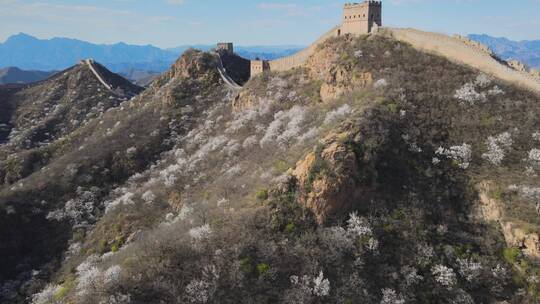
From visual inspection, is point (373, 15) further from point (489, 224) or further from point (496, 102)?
point (489, 224)

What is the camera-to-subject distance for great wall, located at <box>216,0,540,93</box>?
38.2m

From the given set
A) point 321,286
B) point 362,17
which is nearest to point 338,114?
point 321,286

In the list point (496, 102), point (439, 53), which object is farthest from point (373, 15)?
point (496, 102)

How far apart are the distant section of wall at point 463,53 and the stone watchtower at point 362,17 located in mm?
3350

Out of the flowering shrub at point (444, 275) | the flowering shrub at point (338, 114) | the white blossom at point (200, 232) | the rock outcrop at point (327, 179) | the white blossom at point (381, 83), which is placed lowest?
A: the flowering shrub at point (444, 275)

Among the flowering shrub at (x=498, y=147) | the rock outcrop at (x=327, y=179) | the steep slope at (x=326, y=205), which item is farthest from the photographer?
the flowering shrub at (x=498, y=147)

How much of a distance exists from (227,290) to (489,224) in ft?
53.3

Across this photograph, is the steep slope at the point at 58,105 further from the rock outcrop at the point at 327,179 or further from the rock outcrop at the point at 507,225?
the rock outcrop at the point at 507,225

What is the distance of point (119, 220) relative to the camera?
4472 cm

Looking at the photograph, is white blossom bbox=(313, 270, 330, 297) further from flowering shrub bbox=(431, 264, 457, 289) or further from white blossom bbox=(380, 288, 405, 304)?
flowering shrub bbox=(431, 264, 457, 289)

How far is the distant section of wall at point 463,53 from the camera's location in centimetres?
3733

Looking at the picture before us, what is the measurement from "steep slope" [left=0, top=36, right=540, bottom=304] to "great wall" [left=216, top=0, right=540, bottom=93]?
4.32ft

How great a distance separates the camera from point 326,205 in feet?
87.0

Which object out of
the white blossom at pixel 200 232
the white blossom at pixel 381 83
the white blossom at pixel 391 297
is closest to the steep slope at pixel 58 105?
the white blossom at pixel 381 83
